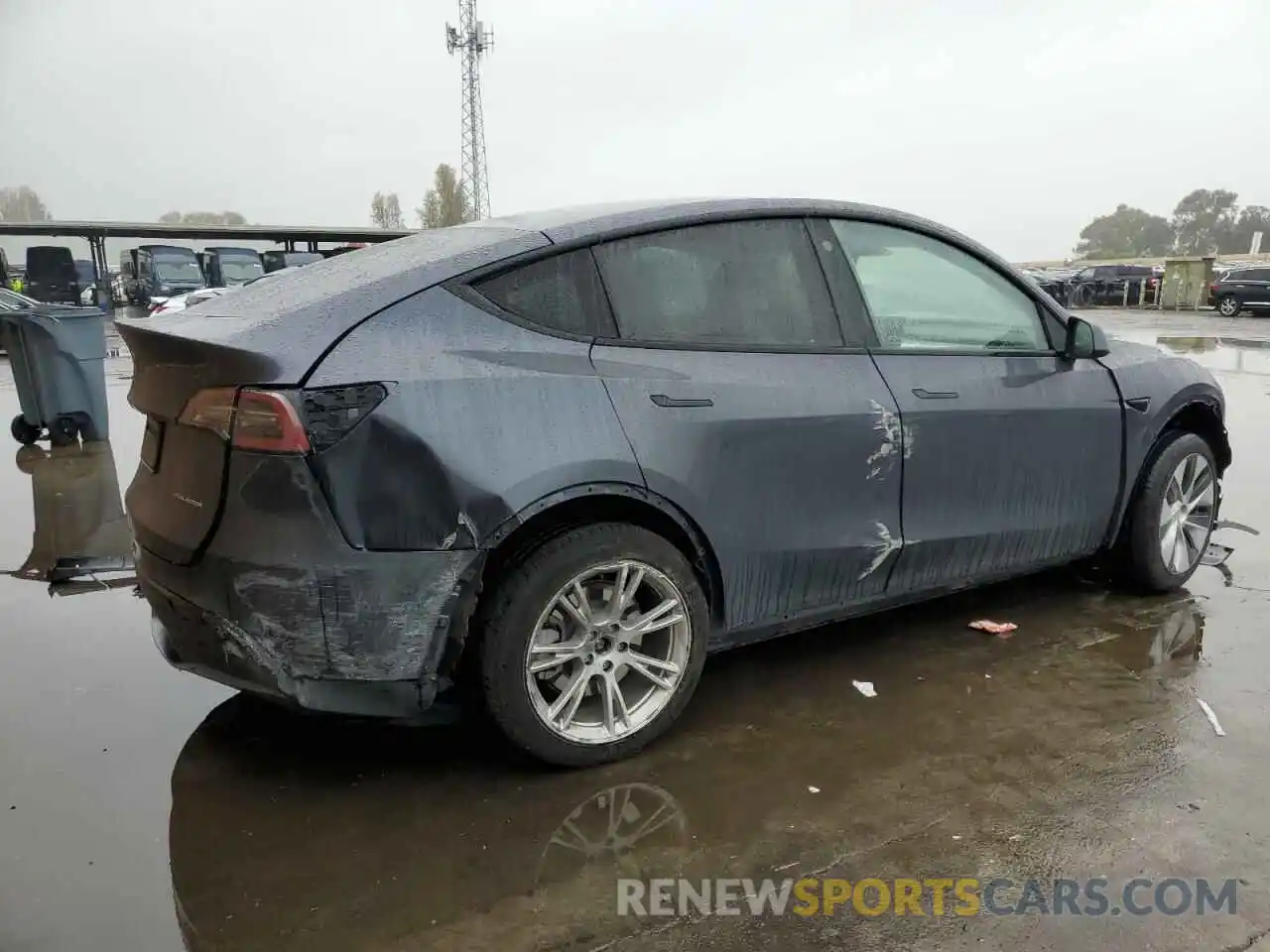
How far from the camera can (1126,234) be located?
10225 centimetres

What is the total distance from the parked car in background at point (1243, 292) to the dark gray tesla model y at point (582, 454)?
28.7 meters

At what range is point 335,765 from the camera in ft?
9.48

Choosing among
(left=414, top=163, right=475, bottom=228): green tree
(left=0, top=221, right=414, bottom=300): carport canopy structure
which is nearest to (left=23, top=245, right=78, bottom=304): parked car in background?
(left=0, top=221, right=414, bottom=300): carport canopy structure

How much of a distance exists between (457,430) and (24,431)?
7.95 m

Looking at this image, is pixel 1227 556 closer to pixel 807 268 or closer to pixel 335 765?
pixel 807 268

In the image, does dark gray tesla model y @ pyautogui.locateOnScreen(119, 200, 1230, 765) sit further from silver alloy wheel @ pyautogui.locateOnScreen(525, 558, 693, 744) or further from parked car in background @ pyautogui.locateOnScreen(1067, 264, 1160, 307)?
parked car in background @ pyautogui.locateOnScreen(1067, 264, 1160, 307)

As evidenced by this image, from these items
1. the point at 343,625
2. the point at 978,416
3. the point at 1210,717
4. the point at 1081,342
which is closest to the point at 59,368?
the point at 343,625

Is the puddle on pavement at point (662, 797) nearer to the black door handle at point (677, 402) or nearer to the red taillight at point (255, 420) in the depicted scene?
the red taillight at point (255, 420)

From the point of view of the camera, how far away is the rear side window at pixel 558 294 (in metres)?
2.70

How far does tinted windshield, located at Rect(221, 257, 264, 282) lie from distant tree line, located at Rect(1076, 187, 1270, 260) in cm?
7363

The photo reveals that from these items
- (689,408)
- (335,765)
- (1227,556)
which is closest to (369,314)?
(689,408)

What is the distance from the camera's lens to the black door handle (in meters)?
2.78

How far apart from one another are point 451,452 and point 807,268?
1.46 meters

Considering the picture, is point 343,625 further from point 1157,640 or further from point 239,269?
point 239,269
